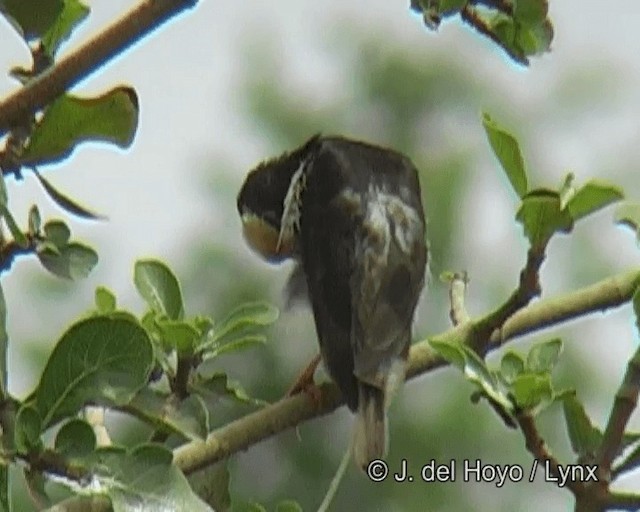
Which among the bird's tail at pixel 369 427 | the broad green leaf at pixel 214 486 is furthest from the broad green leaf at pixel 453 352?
the bird's tail at pixel 369 427

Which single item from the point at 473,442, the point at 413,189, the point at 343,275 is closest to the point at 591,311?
the point at 343,275

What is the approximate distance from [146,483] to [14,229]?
10cm

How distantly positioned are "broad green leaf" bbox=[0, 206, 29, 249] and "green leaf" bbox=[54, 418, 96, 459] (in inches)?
2.9

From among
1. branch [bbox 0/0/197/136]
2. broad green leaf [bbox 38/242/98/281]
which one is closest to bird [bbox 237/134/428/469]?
broad green leaf [bbox 38/242/98/281]

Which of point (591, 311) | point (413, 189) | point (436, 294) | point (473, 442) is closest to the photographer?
point (591, 311)

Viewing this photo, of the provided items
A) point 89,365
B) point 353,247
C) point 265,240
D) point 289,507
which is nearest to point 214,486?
point 289,507

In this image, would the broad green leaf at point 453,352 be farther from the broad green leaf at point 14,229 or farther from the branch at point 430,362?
the broad green leaf at point 14,229

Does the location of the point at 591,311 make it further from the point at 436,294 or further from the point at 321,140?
the point at 436,294

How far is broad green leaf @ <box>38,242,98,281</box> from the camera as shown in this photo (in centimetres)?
51

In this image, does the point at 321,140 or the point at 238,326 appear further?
the point at 321,140

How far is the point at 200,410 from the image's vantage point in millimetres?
501

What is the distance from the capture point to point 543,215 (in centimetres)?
51

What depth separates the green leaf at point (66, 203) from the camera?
0.46 m

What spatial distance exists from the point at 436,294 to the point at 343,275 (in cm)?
67
